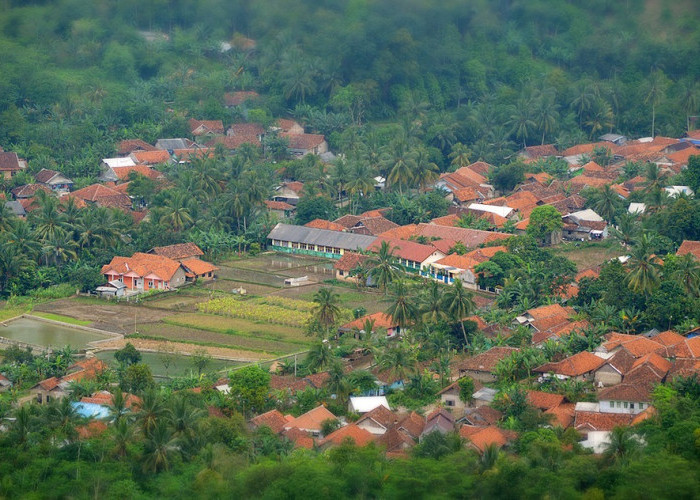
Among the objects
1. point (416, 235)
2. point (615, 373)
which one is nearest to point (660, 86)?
point (416, 235)

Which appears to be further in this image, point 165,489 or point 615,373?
point 615,373

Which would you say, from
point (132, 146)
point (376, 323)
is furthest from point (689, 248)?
point (132, 146)

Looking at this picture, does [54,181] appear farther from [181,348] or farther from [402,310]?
[402,310]

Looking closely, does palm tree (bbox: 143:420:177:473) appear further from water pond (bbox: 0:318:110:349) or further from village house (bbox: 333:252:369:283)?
village house (bbox: 333:252:369:283)

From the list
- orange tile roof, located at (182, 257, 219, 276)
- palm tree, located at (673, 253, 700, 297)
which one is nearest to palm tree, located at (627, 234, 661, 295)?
palm tree, located at (673, 253, 700, 297)

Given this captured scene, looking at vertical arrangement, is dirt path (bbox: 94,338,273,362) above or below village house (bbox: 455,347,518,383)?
below

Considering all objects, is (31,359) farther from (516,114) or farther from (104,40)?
(104,40)
